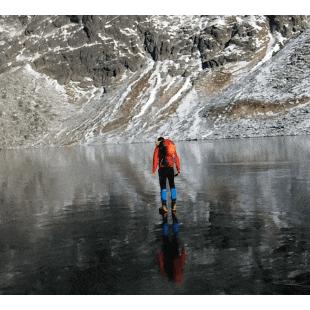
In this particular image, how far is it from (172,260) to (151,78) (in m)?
141

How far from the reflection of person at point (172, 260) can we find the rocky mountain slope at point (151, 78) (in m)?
82.3

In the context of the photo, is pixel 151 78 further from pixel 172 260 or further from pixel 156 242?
pixel 172 260

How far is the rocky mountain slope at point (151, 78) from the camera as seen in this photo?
108 meters

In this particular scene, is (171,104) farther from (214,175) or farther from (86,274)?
(86,274)

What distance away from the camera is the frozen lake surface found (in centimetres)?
853

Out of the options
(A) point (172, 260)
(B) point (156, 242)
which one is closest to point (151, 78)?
(B) point (156, 242)

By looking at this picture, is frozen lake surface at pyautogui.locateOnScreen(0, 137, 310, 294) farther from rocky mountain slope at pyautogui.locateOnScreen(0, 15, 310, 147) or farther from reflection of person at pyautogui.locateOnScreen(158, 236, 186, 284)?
rocky mountain slope at pyautogui.locateOnScreen(0, 15, 310, 147)

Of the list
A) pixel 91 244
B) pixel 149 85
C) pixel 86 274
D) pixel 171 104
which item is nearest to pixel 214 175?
pixel 91 244

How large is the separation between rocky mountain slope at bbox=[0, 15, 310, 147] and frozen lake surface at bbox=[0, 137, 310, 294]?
248ft

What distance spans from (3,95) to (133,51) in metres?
45.6

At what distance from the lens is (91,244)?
11.8 meters

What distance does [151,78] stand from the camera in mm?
148375

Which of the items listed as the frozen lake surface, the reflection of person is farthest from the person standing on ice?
the reflection of person

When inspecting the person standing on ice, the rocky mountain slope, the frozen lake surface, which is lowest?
the frozen lake surface
